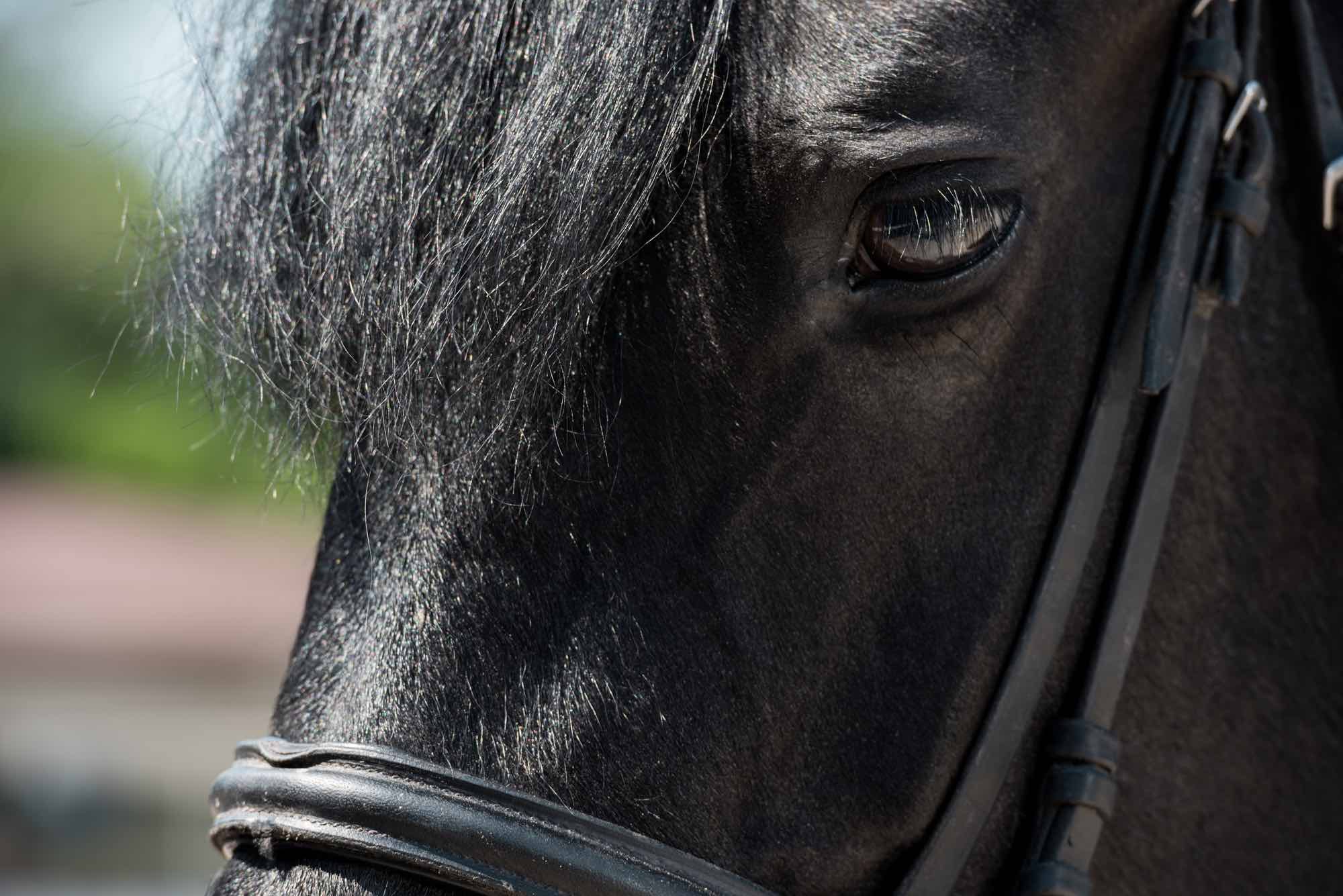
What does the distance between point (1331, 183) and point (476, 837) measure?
1096mm

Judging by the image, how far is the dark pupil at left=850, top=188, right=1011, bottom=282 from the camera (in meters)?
1.22

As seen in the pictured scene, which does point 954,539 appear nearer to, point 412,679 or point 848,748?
point 848,748

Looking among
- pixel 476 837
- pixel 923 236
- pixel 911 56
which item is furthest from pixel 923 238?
pixel 476 837

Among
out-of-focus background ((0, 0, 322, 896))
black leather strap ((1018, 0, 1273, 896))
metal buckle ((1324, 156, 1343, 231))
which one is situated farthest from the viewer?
out-of-focus background ((0, 0, 322, 896))

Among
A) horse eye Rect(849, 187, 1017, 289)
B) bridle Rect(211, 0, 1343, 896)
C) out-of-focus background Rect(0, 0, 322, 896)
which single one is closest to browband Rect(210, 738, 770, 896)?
bridle Rect(211, 0, 1343, 896)

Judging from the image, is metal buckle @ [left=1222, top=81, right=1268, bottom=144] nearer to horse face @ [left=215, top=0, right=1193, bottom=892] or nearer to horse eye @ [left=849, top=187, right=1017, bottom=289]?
horse face @ [left=215, top=0, right=1193, bottom=892]

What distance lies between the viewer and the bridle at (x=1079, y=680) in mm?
1126

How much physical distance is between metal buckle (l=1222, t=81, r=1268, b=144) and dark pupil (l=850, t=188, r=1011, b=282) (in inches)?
13.0

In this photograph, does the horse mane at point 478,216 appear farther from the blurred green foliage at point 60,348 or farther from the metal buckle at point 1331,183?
the blurred green foliage at point 60,348

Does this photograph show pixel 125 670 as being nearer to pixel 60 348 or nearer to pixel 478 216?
pixel 478 216

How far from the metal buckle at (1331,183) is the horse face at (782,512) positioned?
36 cm

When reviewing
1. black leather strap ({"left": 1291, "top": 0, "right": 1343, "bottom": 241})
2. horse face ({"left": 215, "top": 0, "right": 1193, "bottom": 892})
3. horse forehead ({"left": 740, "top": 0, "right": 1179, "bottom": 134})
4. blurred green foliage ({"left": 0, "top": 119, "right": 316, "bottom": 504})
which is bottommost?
horse face ({"left": 215, "top": 0, "right": 1193, "bottom": 892})

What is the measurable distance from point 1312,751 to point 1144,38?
80 cm

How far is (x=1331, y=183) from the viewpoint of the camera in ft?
4.71
